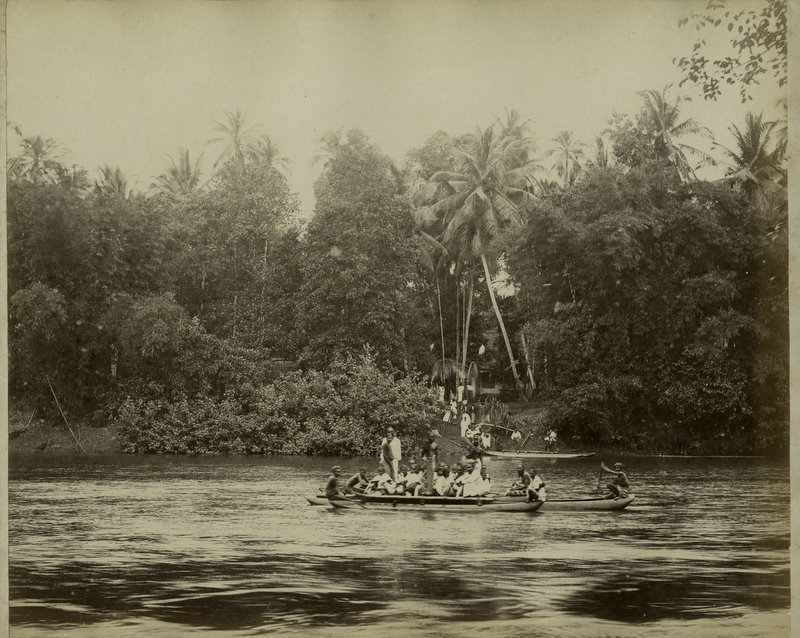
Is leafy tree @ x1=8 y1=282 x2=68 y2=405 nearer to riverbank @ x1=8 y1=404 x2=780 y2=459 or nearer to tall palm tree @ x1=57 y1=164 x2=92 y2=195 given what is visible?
A: riverbank @ x1=8 y1=404 x2=780 y2=459

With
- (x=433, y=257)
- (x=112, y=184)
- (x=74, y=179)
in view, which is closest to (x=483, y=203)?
(x=433, y=257)

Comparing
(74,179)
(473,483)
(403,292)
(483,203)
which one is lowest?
(473,483)

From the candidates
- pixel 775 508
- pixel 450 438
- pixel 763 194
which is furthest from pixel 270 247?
pixel 775 508

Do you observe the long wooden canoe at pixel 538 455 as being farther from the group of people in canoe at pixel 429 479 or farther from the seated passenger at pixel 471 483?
the seated passenger at pixel 471 483

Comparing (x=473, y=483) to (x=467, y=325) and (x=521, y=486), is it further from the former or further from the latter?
A: (x=467, y=325)

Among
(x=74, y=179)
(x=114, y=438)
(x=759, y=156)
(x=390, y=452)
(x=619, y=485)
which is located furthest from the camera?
(x=390, y=452)

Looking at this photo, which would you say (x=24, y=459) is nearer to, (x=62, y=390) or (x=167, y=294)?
(x=62, y=390)

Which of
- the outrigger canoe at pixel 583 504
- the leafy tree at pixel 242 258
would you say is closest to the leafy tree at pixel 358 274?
the leafy tree at pixel 242 258
